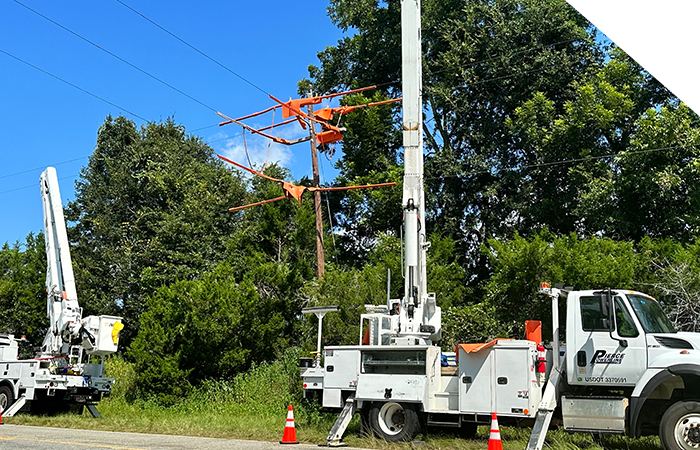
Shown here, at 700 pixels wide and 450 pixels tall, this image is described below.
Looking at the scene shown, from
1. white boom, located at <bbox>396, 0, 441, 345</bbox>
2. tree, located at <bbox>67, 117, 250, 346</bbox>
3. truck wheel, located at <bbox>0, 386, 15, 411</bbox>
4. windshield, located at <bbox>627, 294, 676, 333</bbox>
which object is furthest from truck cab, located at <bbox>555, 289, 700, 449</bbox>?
tree, located at <bbox>67, 117, 250, 346</bbox>

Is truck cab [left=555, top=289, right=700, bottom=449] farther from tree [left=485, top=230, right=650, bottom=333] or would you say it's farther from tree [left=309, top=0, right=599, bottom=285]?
tree [left=309, top=0, right=599, bottom=285]

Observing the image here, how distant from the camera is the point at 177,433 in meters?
15.1

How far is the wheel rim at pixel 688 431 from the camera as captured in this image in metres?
10.3

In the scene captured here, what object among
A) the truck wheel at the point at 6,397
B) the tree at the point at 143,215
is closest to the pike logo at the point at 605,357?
the truck wheel at the point at 6,397

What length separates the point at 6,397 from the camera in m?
20.2

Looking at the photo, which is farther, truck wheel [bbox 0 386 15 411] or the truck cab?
truck wheel [bbox 0 386 15 411]

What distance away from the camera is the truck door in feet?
36.6

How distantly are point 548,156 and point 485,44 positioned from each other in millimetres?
7396

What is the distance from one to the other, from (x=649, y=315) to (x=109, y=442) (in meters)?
9.64

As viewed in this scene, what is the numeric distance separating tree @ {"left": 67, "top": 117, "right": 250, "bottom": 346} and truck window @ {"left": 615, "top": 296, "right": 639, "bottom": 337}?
93.1ft

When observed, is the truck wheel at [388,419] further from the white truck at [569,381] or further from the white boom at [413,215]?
the white boom at [413,215]

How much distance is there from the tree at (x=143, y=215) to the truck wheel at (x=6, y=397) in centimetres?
1656

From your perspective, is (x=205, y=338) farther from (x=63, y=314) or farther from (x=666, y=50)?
(x=666, y=50)

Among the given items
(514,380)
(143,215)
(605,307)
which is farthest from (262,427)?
(143,215)
